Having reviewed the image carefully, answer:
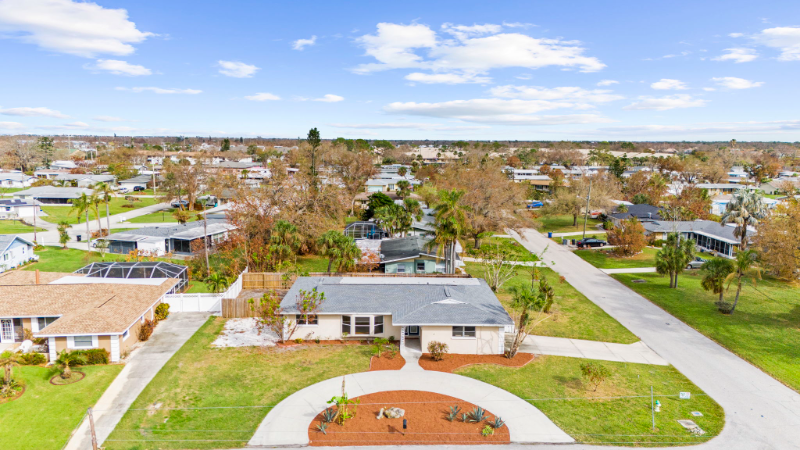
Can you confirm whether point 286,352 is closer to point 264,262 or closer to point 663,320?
point 264,262

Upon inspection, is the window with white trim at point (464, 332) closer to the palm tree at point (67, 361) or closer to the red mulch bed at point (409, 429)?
the red mulch bed at point (409, 429)

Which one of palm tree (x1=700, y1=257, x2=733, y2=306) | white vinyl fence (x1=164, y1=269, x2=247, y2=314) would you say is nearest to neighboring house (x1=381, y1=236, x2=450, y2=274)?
white vinyl fence (x1=164, y1=269, x2=247, y2=314)

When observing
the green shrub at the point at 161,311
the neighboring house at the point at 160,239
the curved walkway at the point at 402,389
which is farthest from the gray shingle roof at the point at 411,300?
the neighboring house at the point at 160,239

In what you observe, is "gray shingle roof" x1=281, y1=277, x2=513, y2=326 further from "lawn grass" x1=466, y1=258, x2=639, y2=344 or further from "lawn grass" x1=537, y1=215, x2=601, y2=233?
"lawn grass" x1=537, y1=215, x2=601, y2=233

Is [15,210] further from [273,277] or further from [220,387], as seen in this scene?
[220,387]

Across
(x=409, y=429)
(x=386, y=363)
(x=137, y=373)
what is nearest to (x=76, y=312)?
(x=137, y=373)
